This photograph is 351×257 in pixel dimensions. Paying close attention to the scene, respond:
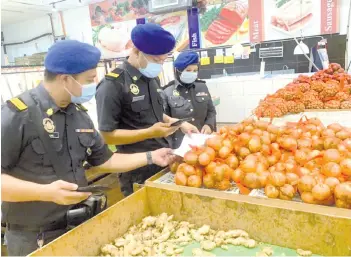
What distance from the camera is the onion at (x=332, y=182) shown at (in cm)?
114

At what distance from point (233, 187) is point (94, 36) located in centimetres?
690

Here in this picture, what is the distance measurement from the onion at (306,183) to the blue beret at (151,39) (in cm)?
117

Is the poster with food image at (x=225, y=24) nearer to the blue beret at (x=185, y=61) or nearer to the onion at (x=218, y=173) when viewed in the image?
the blue beret at (x=185, y=61)

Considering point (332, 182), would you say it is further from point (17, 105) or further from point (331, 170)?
point (17, 105)

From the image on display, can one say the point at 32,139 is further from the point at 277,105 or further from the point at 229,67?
the point at 229,67

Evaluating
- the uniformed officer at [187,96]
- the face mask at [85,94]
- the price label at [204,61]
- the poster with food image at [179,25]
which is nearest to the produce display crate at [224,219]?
the face mask at [85,94]

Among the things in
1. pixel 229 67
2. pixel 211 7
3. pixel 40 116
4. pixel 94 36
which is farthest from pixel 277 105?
pixel 94 36

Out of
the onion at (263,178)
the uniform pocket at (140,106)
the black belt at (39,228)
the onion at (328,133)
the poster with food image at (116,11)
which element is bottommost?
the black belt at (39,228)

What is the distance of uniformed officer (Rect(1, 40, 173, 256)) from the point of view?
125 centimetres

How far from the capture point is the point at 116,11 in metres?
7.04

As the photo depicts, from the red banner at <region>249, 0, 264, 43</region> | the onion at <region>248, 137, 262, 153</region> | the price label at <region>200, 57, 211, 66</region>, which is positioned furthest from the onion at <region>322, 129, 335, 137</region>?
the price label at <region>200, 57, 211, 66</region>

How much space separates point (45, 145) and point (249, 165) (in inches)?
33.7

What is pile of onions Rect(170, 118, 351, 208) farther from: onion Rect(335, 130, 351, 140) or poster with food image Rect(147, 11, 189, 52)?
poster with food image Rect(147, 11, 189, 52)

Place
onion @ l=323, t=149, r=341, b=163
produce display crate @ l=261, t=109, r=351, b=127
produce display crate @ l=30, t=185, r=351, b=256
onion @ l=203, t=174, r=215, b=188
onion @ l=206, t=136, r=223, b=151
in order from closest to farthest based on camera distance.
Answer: produce display crate @ l=30, t=185, r=351, b=256 < onion @ l=323, t=149, r=341, b=163 < onion @ l=203, t=174, r=215, b=188 < onion @ l=206, t=136, r=223, b=151 < produce display crate @ l=261, t=109, r=351, b=127
